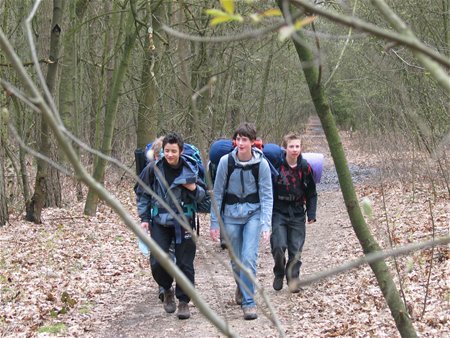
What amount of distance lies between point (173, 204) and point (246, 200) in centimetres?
79

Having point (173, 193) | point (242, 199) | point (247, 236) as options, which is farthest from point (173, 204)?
point (247, 236)

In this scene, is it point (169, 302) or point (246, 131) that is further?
point (169, 302)

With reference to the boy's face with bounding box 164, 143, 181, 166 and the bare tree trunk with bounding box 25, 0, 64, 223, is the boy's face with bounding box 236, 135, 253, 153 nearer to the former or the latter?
the boy's face with bounding box 164, 143, 181, 166

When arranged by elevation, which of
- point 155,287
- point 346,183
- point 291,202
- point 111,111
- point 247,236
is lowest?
point 155,287

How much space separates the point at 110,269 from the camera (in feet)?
33.3

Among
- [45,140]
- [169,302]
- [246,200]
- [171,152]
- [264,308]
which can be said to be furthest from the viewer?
[45,140]

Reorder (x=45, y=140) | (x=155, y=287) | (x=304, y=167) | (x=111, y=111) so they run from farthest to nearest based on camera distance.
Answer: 1. (x=111, y=111)
2. (x=45, y=140)
3. (x=155, y=287)
4. (x=304, y=167)

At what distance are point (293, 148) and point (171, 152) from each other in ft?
4.97

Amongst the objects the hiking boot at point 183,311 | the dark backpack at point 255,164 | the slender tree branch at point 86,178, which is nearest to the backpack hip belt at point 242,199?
the dark backpack at point 255,164

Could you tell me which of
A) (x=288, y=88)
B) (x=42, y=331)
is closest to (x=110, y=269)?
(x=42, y=331)

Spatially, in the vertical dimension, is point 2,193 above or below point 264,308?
above

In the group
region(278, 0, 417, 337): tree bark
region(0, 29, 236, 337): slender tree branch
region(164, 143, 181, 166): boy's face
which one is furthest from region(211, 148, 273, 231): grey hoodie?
region(0, 29, 236, 337): slender tree branch

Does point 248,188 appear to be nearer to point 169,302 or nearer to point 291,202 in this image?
point 291,202

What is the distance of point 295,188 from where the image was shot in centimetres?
798
